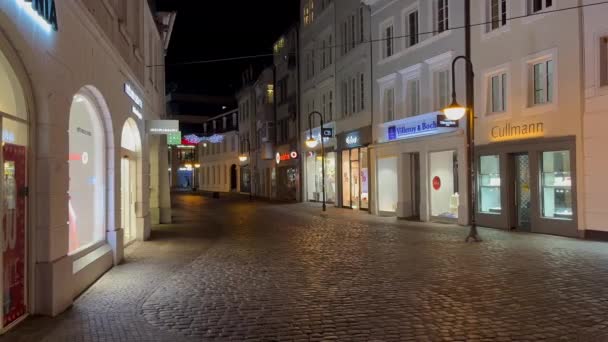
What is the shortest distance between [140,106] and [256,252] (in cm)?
514

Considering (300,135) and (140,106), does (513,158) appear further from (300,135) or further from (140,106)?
(300,135)

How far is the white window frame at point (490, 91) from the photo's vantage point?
17516 millimetres

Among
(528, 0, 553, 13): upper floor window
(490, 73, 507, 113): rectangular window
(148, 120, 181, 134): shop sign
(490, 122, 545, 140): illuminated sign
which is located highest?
(528, 0, 553, 13): upper floor window

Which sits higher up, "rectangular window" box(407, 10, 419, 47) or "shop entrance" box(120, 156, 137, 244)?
"rectangular window" box(407, 10, 419, 47)

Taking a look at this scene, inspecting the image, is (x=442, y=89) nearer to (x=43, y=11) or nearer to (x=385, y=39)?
(x=385, y=39)

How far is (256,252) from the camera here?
13.9m

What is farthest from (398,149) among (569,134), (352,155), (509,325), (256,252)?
(509,325)

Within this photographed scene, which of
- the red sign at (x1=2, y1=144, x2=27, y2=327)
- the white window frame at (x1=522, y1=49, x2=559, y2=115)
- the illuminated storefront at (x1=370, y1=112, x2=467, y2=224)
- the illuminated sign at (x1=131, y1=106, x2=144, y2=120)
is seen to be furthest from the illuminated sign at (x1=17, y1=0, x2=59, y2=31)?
the illuminated storefront at (x1=370, y1=112, x2=467, y2=224)

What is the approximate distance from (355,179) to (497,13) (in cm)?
1254

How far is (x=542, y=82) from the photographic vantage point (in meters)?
16.6

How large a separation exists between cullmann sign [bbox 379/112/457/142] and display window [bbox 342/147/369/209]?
2.88 metres

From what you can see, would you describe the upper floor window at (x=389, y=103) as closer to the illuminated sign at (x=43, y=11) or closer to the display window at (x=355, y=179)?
the display window at (x=355, y=179)

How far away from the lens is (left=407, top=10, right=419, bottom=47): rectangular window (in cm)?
2256

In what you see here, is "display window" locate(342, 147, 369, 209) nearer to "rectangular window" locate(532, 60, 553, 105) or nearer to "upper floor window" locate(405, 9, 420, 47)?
"upper floor window" locate(405, 9, 420, 47)
